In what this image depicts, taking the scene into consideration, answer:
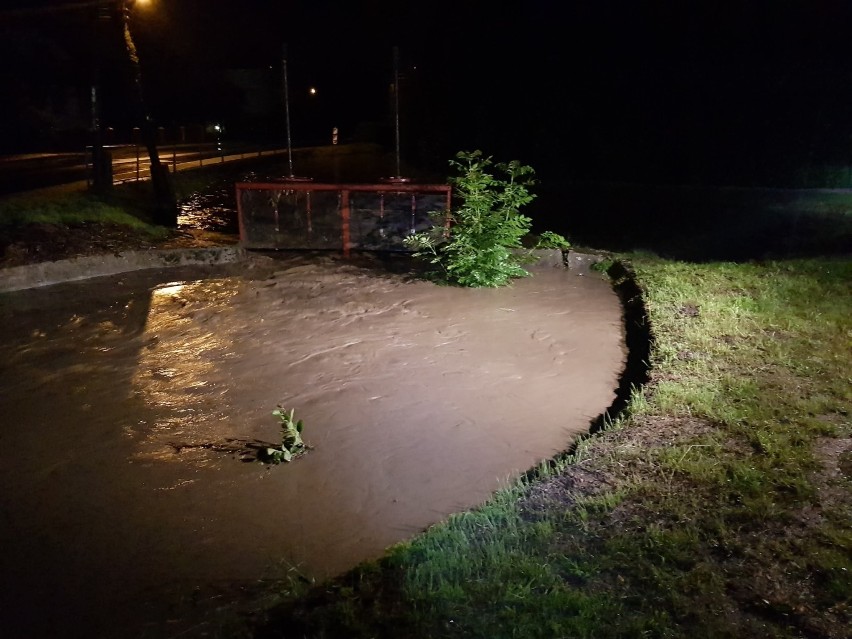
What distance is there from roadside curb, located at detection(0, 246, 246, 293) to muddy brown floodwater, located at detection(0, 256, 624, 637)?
1.14 feet

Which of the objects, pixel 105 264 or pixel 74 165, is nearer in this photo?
pixel 105 264

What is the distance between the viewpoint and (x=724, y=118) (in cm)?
2748

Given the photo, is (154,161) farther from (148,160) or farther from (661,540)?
(661,540)

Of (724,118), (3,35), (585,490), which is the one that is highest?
(3,35)

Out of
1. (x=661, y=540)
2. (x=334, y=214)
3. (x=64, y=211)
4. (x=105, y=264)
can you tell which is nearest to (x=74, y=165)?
(x=64, y=211)

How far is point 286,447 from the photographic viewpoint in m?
6.33

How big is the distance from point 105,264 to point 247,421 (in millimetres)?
7095

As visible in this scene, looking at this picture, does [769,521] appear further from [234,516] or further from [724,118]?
[724,118]

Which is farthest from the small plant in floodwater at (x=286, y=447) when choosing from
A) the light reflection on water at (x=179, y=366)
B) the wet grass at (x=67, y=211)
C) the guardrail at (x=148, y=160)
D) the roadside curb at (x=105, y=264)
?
the guardrail at (x=148, y=160)

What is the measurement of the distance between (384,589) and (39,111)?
47257 millimetres

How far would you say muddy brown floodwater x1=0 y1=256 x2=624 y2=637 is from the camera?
195 inches

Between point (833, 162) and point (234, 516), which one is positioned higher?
point (833, 162)

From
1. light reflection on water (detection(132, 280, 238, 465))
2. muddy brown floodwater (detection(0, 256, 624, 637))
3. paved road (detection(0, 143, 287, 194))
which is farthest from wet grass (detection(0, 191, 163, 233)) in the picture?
light reflection on water (detection(132, 280, 238, 465))

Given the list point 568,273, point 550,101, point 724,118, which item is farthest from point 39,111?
point 568,273
